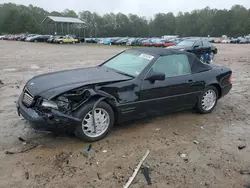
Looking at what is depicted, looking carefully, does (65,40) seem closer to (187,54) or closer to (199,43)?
(199,43)

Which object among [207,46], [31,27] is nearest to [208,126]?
[207,46]

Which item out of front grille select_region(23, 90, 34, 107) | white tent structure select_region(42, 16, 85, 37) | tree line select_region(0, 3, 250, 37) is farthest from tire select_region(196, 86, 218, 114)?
tree line select_region(0, 3, 250, 37)

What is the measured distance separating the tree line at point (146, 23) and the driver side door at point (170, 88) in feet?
334

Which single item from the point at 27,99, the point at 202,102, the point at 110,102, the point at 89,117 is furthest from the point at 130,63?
the point at 27,99

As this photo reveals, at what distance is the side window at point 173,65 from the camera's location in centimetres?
496

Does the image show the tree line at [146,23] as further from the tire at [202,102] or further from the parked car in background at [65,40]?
the tire at [202,102]

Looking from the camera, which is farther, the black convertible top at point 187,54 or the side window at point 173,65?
the black convertible top at point 187,54

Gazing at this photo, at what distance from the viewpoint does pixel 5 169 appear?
342 cm

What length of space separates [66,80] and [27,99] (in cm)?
71

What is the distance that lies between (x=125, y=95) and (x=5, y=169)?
213 cm

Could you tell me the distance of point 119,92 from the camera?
171 inches

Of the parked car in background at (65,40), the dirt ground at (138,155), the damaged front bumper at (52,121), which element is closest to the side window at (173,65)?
the dirt ground at (138,155)

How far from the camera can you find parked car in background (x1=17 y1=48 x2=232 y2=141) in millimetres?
3926

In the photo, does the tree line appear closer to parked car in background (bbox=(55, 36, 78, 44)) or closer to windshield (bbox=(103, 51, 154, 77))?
parked car in background (bbox=(55, 36, 78, 44))
